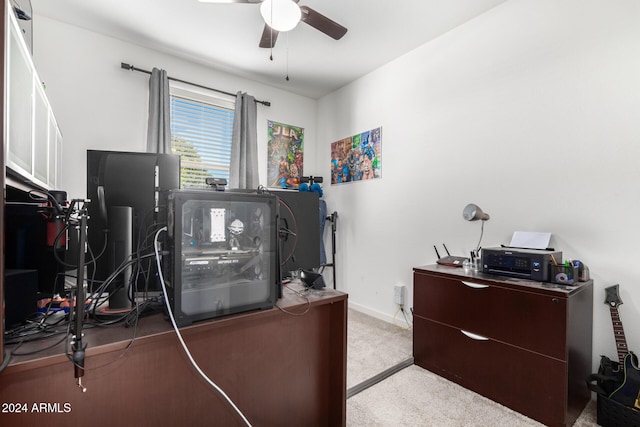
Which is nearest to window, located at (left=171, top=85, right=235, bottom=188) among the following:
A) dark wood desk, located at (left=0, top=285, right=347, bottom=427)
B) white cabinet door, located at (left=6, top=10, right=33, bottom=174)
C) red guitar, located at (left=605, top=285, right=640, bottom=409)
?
white cabinet door, located at (left=6, top=10, right=33, bottom=174)

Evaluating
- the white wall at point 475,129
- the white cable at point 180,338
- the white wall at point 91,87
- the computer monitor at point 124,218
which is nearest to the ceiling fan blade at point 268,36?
the white wall at point 91,87

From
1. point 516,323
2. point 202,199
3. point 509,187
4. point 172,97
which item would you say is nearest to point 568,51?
point 509,187

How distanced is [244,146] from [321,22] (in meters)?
1.74

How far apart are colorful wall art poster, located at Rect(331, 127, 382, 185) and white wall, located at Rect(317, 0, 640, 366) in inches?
4.4

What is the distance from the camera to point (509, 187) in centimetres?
220

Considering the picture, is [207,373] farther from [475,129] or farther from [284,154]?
[284,154]

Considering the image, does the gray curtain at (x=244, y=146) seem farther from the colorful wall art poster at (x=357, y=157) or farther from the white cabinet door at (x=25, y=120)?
the white cabinet door at (x=25, y=120)

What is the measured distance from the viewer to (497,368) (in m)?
1.75

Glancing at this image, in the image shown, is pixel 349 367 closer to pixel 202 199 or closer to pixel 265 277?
pixel 265 277

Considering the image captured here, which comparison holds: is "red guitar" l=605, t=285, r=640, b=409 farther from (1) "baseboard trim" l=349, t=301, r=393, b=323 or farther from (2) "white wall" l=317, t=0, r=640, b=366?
(1) "baseboard trim" l=349, t=301, r=393, b=323

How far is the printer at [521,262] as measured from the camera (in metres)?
1.72

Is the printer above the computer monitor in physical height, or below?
below

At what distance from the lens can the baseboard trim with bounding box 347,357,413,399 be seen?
1.88m

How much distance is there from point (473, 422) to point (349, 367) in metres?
0.86
